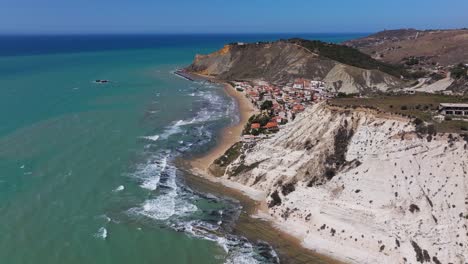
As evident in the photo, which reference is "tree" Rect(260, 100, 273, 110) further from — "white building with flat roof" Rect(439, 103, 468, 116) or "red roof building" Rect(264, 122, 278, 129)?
"white building with flat roof" Rect(439, 103, 468, 116)

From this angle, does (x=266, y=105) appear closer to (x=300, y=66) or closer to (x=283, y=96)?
(x=283, y=96)

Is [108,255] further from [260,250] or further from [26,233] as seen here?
[260,250]

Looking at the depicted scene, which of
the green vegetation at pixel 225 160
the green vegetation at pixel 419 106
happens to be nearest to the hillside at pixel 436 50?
the green vegetation at pixel 419 106

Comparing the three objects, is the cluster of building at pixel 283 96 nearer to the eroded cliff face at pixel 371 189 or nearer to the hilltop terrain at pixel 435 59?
the eroded cliff face at pixel 371 189

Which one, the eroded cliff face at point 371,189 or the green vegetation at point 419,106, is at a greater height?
the green vegetation at point 419,106

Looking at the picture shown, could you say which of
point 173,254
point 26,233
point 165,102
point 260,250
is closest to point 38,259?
point 26,233

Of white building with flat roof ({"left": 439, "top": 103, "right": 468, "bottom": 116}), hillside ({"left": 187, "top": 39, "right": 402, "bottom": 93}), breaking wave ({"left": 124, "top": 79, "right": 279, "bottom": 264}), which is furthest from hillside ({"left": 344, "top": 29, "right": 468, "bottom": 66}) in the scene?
breaking wave ({"left": 124, "top": 79, "right": 279, "bottom": 264})
